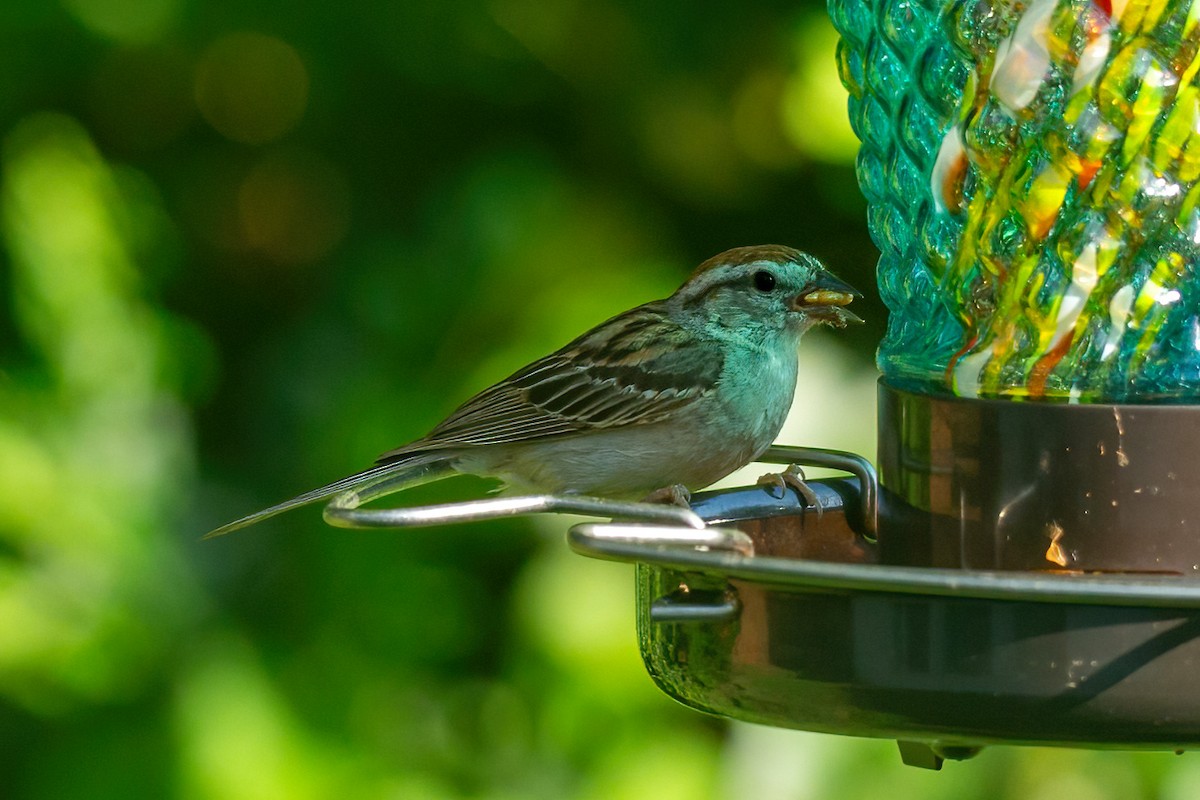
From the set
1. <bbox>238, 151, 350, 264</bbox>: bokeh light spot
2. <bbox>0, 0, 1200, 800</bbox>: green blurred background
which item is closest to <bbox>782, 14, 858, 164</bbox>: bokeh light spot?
<bbox>0, 0, 1200, 800</bbox>: green blurred background

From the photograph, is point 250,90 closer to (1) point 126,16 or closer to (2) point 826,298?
(1) point 126,16

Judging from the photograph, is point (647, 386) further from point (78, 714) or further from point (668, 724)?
point (78, 714)

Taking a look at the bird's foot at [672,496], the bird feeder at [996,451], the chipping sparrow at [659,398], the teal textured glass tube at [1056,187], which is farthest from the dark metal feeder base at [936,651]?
the chipping sparrow at [659,398]

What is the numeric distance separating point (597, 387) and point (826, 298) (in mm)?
499

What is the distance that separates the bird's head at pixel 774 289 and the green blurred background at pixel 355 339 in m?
0.25

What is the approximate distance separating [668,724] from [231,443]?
1303 millimetres

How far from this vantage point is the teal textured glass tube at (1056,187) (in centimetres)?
173

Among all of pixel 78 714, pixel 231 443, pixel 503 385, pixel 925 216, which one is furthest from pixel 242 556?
pixel 925 216

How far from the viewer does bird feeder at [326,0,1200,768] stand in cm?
142

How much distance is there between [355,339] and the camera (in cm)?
368

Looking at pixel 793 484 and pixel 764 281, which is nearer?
pixel 793 484

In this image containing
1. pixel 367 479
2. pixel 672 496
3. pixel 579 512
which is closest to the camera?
pixel 579 512

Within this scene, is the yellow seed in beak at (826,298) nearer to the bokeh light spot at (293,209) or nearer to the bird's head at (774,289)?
the bird's head at (774,289)

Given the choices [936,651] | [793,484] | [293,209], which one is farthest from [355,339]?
[936,651]
